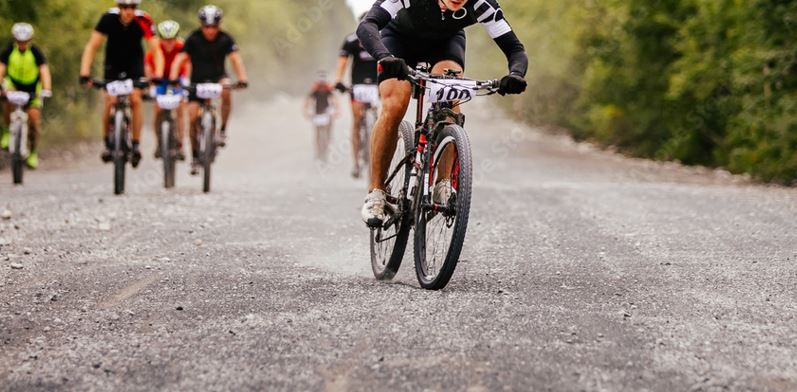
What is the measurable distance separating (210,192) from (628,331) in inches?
334

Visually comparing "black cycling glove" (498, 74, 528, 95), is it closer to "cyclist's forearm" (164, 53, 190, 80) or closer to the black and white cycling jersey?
the black and white cycling jersey

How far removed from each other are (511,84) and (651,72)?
17521 mm

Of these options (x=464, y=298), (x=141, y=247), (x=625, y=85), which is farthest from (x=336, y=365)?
(x=625, y=85)

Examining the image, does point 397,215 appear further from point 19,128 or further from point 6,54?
point 6,54

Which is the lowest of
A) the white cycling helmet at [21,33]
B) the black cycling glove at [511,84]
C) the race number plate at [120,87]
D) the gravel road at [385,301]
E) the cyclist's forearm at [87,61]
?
the gravel road at [385,301]

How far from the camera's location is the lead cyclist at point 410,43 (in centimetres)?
550

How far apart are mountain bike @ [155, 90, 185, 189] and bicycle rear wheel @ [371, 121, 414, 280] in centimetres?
666

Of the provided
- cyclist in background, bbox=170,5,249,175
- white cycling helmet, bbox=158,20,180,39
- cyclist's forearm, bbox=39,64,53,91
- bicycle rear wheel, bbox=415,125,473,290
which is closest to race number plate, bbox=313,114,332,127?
cyclist's forearm, bbox=39,64,53,91

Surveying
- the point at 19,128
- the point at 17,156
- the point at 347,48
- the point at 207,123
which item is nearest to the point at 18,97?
the point at 19,128

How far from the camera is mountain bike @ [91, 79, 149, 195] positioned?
36.9 ft

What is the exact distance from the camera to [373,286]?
5609 mm

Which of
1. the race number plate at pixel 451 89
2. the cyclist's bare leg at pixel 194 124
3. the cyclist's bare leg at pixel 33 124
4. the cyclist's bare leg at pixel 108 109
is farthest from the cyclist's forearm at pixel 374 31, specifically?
the cyclist's bare leg at pixel 33 124

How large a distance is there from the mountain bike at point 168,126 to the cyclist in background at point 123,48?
0.38 m

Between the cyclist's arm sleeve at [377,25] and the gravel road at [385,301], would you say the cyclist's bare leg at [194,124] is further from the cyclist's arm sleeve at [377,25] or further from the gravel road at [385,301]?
the cyclist's arm sleeve at [377,25]
